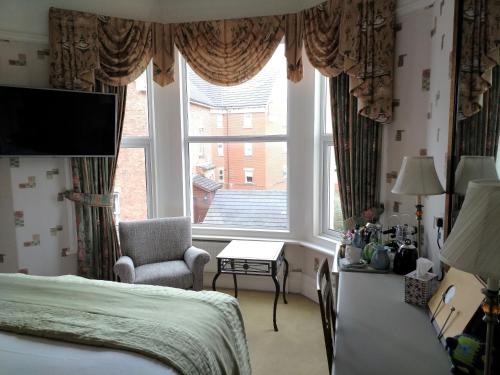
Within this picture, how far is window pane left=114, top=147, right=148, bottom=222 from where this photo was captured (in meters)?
3.72

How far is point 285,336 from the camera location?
2.80m

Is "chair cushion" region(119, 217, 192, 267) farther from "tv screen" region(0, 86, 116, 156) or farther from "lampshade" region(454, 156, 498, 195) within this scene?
"lampshade" region(454, 156, 498, 195)

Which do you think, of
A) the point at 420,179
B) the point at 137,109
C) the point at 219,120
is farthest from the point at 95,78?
the point at 420,179

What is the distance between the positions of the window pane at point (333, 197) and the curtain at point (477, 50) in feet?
Result: 5.61

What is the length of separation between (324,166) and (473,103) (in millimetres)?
1896

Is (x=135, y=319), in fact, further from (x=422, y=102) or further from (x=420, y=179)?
(x=422, y=102)

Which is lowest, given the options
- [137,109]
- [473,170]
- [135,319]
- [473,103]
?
[135,319]

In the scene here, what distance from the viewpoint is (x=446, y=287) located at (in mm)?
1497

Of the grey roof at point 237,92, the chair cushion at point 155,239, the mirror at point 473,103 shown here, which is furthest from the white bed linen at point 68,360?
the grey roof at point 237,92

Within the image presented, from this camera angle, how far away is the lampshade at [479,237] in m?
0.76

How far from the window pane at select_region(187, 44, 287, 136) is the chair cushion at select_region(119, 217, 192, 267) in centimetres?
99

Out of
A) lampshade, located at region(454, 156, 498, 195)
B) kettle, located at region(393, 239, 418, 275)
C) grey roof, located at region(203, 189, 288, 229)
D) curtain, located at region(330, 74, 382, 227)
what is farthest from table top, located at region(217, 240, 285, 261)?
lampshade, located at region(454, 156, 498, 195)

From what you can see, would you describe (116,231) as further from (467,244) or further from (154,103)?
(467,244)

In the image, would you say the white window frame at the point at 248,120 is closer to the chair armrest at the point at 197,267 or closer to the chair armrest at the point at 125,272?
the chair armrest at the point at 197,267
